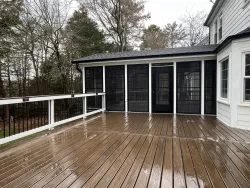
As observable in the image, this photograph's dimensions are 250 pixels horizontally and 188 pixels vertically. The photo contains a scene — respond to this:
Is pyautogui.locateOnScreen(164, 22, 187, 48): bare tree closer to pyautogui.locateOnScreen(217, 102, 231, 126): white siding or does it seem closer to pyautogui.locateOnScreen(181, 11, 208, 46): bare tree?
pyautogui.locateOnScreen(181, 11, 208, 46): bare tree

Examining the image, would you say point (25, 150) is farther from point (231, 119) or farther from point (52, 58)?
point (52, 58)

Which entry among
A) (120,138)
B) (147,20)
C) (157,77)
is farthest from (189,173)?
(147,20)

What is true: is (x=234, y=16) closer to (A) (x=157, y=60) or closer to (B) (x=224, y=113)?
(A) (x=157, y=60)

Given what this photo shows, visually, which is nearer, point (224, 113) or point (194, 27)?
point (224, 113)

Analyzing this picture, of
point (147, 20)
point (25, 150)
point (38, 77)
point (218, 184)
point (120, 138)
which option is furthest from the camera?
point (147, 20)

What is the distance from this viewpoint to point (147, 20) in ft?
53.1

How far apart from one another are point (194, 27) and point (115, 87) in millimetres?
12054

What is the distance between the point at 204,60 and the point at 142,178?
5.34 meters

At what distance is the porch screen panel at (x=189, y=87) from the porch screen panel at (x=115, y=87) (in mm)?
2205

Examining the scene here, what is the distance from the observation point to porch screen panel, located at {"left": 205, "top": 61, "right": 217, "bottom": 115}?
19.8 ft

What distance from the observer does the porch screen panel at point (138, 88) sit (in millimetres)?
6824

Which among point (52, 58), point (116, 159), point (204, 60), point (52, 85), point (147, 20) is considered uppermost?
point (147, 20)

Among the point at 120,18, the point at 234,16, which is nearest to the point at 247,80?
the point at 234,16

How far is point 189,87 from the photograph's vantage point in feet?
20.7
